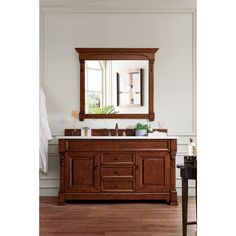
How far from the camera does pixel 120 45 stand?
5.89 metres

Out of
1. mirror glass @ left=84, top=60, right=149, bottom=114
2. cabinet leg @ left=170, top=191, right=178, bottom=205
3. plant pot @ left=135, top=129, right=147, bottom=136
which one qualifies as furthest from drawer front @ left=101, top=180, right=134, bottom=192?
mirror glass @ left=84, top=60, right=149, bottom=114

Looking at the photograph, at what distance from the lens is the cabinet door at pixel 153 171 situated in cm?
526

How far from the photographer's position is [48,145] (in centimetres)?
589

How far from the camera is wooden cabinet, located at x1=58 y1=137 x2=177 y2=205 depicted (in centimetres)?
525

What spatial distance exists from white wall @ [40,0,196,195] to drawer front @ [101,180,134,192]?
3.09 ft

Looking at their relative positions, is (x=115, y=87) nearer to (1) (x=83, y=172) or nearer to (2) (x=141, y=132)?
(2) (x=141, y=132)

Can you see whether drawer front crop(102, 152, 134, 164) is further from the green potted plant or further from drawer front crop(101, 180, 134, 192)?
the green potted plant

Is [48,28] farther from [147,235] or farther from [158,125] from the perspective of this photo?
[147,235]

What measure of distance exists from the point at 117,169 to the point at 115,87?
1248 mm

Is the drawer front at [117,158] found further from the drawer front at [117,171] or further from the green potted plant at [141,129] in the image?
the green potted plant at [141,129]
